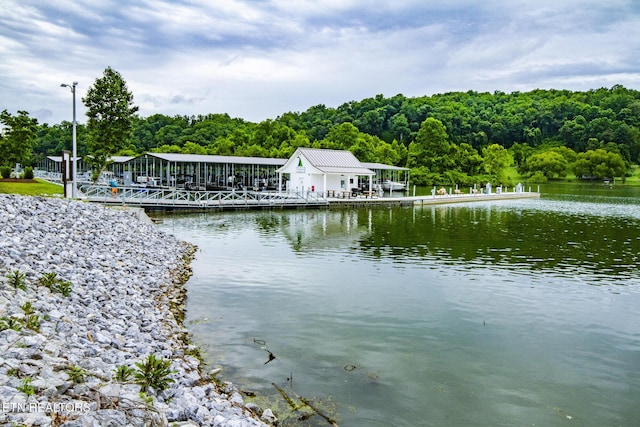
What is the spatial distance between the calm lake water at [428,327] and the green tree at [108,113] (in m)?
19.4

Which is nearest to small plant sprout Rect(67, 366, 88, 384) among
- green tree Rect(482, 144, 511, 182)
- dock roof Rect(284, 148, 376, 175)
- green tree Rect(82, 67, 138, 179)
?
green tree Rect(82, 67, 138, 179)

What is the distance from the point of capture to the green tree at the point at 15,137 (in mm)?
42125

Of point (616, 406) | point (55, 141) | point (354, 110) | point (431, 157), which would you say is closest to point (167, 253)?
point (616, 406)

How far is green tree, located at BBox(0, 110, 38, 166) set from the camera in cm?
4212

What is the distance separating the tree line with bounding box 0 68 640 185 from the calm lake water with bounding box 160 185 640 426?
38134 millimetres

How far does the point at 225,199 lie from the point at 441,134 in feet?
166

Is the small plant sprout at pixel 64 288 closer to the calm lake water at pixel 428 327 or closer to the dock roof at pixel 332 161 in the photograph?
the calm lake water at pixel 428 327

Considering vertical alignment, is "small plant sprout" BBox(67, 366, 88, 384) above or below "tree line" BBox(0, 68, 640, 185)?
below

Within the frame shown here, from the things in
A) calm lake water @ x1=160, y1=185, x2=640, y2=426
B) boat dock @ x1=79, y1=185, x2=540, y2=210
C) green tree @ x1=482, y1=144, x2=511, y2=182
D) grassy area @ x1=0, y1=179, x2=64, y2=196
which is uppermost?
green tree @ x1=482, y1=144, x2=511, y2=182

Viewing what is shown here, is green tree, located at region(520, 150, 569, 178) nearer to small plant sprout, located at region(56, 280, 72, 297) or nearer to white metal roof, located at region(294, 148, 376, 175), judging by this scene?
white metal roof, located at region(294, 148, 376, 175)

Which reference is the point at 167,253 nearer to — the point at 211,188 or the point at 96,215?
the point at 96,215

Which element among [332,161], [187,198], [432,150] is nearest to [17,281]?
[187,198]

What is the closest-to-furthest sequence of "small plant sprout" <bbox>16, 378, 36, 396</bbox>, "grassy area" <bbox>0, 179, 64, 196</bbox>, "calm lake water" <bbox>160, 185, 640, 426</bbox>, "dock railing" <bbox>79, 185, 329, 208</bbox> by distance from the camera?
"small plant sprout" <bbox>16, 378, 36, 396</bbox>, "calm lake water" <bbox>160, 185, 640, 426</bbox>, "grassy area" <bbox>0, 179, 64, 196</bbox>, "dock railing" <bbox>79, 185, 329, 208</bbox>

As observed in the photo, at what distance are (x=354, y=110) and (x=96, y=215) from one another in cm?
10795
